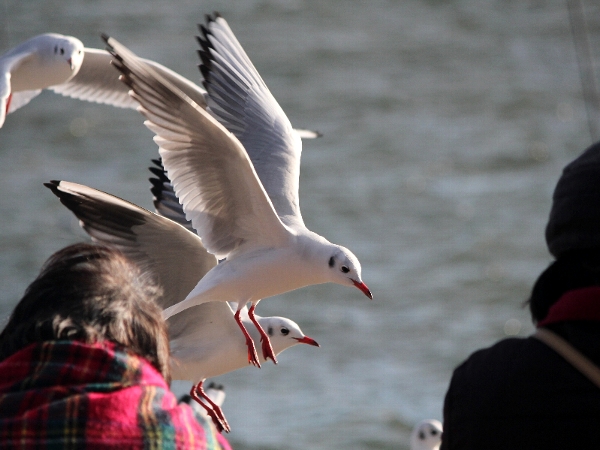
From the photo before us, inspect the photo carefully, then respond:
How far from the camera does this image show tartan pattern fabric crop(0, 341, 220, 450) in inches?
52.2

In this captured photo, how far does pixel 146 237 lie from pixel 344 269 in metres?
0.71

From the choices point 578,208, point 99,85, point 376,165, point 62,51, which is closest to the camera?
point 578,208

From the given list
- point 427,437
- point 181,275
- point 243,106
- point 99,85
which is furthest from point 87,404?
point 99,85

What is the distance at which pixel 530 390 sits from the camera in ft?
4.97

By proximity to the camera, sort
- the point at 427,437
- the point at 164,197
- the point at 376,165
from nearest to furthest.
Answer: the point at 164,197 < the point at 427,437 < the point at 376,165

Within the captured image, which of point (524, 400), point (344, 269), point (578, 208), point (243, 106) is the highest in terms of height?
point (578, 208)

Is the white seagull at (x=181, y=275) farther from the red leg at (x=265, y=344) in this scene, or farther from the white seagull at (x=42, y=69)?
the white seagull at (x=42, y=69)

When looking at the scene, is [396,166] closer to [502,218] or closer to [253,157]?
[502,218]

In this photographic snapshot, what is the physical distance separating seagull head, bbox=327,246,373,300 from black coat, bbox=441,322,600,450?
6.47 feet

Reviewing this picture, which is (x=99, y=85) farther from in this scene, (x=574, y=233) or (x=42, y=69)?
(x=574, y=233)

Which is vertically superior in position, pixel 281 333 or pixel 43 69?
pixel 43 69

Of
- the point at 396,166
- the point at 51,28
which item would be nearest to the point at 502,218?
the point at 396,166

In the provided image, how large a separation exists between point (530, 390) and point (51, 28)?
14203mm

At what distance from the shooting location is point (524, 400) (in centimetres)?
152
